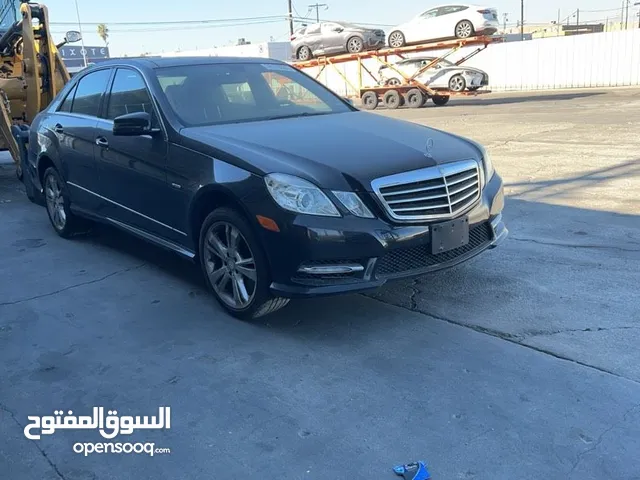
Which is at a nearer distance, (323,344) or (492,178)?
(323,344)

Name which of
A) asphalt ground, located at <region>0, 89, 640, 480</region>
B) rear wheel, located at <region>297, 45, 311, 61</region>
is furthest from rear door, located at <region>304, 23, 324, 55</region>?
asphalt ground, located at <region>0, 89, 640, 480</region>

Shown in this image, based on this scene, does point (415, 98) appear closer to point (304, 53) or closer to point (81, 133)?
point (304, 53)

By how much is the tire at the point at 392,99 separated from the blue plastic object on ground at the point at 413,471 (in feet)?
79.3

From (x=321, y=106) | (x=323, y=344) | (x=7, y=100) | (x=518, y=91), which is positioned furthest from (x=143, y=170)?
(x=518, y=91)

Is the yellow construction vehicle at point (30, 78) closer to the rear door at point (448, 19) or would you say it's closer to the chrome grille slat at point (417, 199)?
the chrome grille slat at point (417, 199)

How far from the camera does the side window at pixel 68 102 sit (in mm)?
6422

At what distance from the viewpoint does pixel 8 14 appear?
1094cm

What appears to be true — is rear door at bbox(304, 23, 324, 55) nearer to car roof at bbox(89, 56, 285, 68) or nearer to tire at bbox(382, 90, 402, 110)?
tire at bbox(382, 90, 402, 110)

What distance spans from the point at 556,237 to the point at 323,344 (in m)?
3.12

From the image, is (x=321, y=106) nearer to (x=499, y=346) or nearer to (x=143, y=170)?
(x=143, y=170)

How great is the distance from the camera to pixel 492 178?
4766mm

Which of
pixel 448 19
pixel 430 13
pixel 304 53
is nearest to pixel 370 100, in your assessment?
pixel 304 53

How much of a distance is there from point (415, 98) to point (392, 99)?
98cm

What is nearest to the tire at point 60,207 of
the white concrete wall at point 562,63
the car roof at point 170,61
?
the car roof at point 170,61
